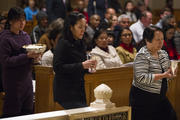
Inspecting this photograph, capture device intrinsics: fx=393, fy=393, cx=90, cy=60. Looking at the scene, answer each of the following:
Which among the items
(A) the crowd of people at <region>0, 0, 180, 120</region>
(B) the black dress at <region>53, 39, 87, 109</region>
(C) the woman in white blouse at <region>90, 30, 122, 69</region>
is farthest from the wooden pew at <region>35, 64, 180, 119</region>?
(B) the black dress at <region>53, 39, 87, 109</region>

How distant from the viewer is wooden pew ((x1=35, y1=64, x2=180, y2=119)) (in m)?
4.79

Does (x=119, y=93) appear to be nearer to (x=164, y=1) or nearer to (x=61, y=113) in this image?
(x=61, y=113)

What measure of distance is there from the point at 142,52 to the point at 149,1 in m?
11.3

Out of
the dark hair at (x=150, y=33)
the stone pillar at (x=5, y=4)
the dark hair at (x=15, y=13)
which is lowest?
the dark hair at (x=150, y=33)

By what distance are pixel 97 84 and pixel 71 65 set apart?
1491 mm

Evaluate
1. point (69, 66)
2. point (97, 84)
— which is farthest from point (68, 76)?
point (97, 84)

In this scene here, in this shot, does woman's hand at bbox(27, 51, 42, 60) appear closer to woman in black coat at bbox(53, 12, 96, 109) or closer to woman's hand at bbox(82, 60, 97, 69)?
woman in black coat at bbox(53, 12, 96, 109)

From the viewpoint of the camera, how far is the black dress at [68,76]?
→ 364 centimetres

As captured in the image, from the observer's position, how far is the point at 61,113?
2854mm

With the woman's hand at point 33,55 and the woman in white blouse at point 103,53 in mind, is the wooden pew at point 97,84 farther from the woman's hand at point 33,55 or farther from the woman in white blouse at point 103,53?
the woman's hand at point 33,55

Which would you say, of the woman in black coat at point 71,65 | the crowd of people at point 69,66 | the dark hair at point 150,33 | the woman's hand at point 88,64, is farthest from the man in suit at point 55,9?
the woman's hand at point 88,64

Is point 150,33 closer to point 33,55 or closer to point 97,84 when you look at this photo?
point 33,55

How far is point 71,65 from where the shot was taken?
3.59 m

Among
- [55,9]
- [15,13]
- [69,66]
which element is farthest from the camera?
[55,9]
